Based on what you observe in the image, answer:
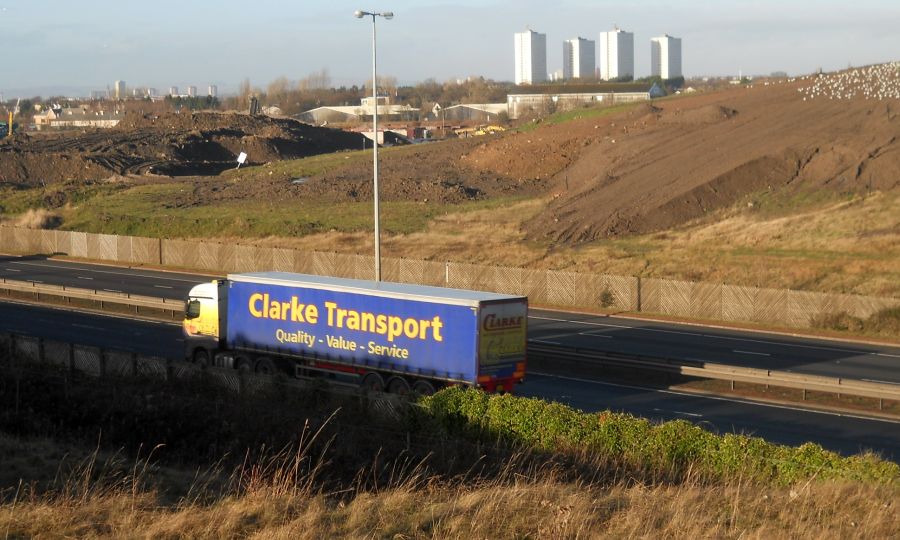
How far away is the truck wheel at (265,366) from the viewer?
2950 centimetres

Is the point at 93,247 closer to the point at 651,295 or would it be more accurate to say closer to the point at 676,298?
the point at 651,295

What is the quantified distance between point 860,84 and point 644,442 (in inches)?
2750

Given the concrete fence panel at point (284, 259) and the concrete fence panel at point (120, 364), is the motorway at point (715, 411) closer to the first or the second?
the concrete fence panel at point (120, 364)

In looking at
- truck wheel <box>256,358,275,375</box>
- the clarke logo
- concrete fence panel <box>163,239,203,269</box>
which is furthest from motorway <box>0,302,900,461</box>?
concrete fence panel <box>163,239,203,269</box>

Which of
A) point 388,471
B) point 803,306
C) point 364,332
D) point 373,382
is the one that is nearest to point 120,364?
point 364,332

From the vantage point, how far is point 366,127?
157500mm

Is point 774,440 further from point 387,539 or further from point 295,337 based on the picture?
point 387,539

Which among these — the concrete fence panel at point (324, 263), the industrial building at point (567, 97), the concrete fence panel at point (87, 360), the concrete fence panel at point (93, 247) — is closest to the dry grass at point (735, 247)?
the concrete fence panel at point (324, 263)

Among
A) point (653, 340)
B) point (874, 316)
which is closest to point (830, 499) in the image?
point (653, 340)

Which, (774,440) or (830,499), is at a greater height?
(830,499)

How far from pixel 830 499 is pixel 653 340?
24.9m

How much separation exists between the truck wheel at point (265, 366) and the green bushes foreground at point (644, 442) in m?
10.2

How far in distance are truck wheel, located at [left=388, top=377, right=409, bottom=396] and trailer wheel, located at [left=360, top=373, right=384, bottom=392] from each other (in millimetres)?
225

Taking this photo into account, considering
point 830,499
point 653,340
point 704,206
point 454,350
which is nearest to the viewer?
point 830,499
